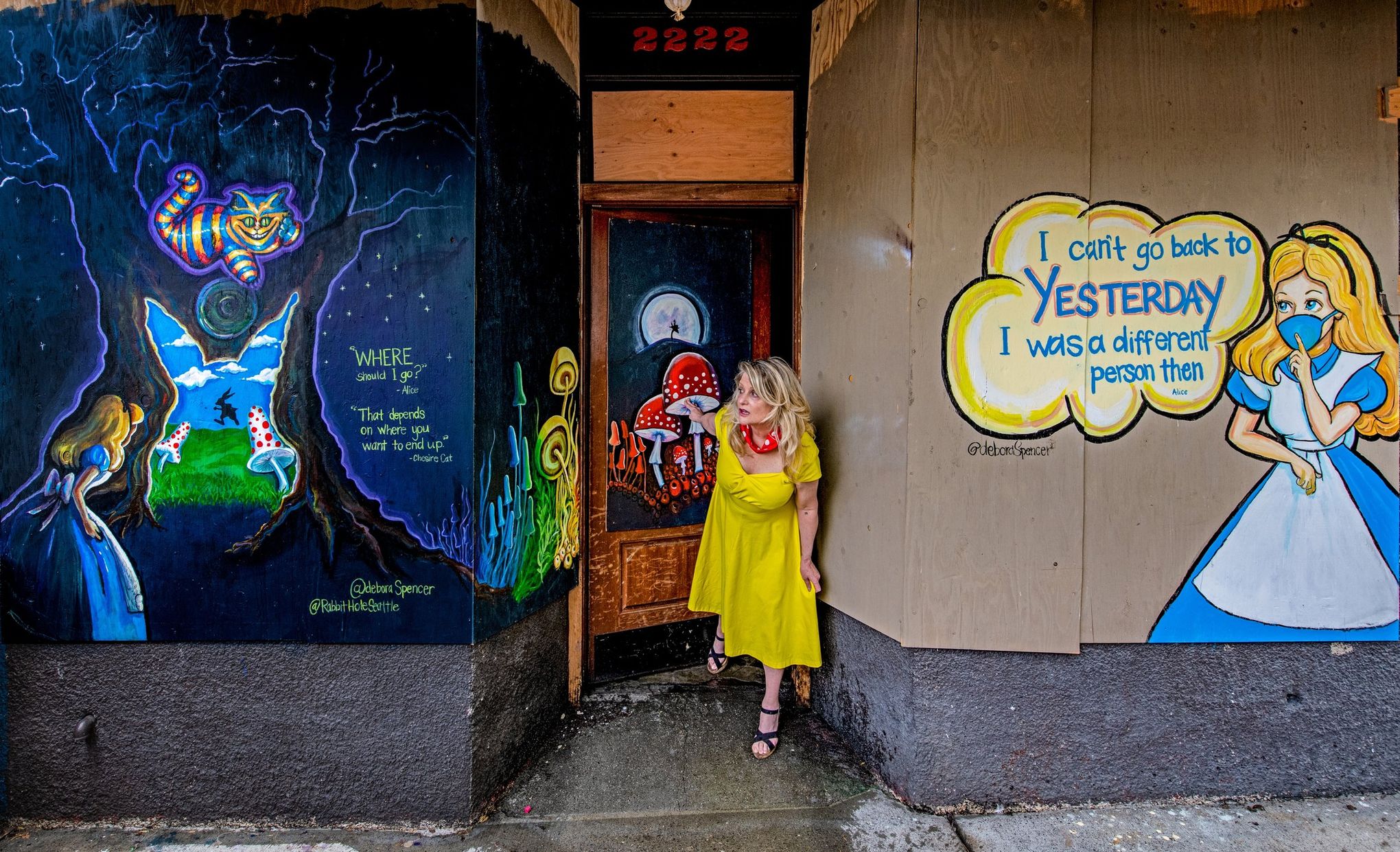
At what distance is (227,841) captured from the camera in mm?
2885

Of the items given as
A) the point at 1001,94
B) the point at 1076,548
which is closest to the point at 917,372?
the point at 1076,548

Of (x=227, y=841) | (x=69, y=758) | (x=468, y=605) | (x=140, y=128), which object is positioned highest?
(x=140, y=128)

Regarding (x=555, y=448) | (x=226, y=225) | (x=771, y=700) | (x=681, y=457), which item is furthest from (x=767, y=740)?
(x=226, y=225)

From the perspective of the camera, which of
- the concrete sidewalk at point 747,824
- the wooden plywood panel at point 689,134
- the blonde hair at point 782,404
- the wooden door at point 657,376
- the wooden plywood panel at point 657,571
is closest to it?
the concrete sidewalk at point 747,824

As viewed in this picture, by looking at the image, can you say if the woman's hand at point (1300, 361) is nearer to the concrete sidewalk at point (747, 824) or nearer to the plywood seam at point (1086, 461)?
the plywood seam at point (1086, 461)

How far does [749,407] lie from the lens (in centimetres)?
327

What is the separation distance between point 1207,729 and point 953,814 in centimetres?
126

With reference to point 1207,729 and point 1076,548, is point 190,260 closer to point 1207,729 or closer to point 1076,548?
point 1076,548

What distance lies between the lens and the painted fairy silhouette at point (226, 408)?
295cm

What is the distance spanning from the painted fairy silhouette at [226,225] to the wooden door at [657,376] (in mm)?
1553

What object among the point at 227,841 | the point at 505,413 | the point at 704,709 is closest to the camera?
the point at 227,841

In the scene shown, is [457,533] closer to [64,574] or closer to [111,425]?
[111,425]
